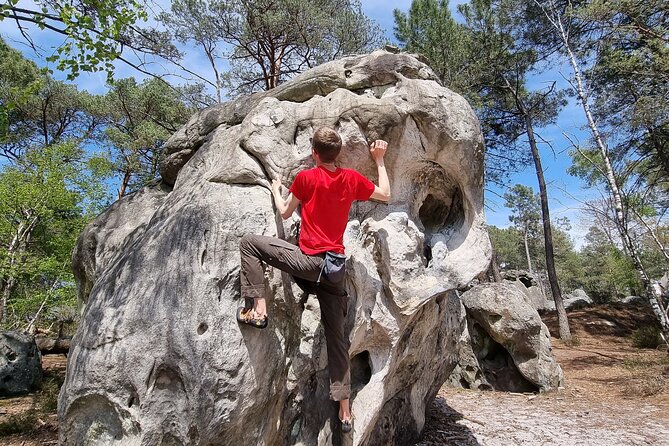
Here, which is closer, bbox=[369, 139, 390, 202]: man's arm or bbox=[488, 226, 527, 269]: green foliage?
bbox=[369, 139, 390, 202]: man's arm

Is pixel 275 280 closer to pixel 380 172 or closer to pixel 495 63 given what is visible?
pixel 380 172

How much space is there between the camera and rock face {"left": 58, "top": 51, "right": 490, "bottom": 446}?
2.79 meters

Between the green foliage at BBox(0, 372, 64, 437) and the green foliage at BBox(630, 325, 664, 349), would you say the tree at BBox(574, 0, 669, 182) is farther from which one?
the green foliage at BBox(0, 372, 64, 437)

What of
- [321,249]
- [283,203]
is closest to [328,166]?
[283,203]

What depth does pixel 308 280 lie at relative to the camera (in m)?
3.04

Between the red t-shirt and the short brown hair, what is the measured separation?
0.10 metres

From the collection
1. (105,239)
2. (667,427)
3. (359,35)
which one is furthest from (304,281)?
(359,35)

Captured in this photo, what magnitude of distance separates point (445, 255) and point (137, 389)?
10.2 feet

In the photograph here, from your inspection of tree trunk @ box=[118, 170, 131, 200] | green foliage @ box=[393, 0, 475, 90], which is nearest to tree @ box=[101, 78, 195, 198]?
tree trunk @ box=[118, 170, 131, 200]

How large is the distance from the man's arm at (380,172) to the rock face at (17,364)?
8.06 meters

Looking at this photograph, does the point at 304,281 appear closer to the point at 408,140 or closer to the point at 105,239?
the point at 408,140

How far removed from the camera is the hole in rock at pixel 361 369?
409 cm

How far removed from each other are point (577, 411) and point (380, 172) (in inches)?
229

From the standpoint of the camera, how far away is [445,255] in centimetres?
449
